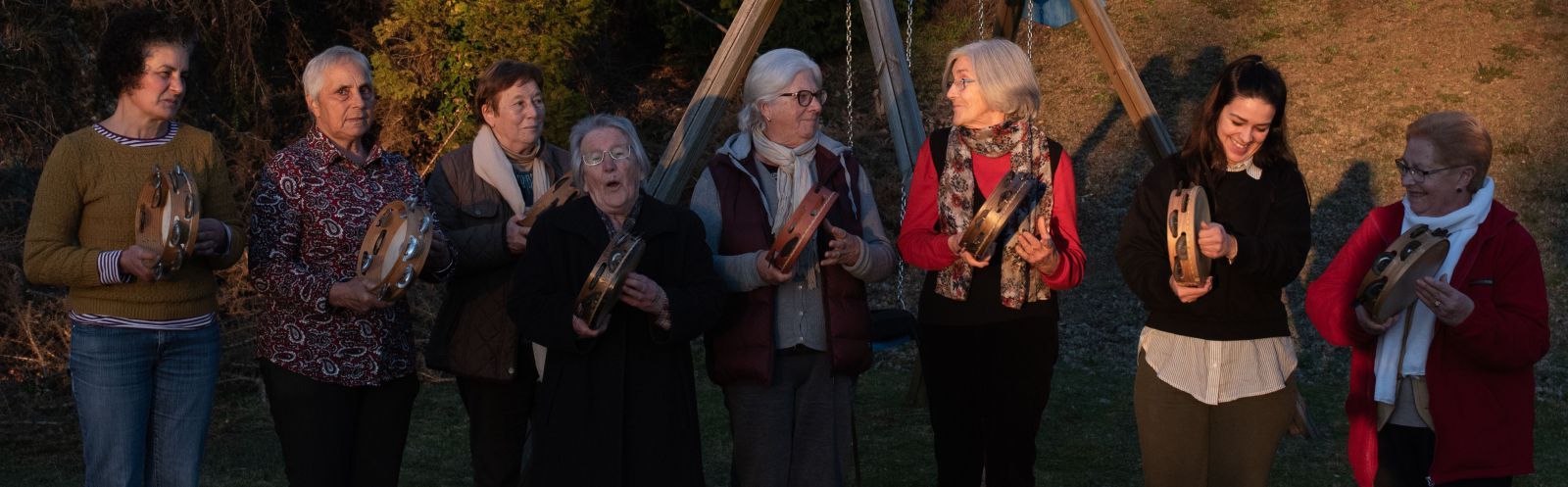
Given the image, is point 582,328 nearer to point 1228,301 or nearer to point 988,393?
point 988,393

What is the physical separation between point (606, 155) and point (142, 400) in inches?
62.7

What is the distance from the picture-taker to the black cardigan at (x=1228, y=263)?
4.14 metres

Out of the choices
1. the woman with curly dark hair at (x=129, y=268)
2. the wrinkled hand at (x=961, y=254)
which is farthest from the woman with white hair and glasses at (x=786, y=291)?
the woman with curly dark hair at (x=129, y=268)

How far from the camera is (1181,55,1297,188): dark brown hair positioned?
409 cm

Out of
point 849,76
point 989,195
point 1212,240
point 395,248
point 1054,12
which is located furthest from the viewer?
point 1054,12

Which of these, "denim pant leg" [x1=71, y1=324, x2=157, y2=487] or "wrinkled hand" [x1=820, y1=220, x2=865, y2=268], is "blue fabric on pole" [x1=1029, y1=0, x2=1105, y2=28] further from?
"denim pant leg" [x1=71, y1=324, x2=157, y2=487]

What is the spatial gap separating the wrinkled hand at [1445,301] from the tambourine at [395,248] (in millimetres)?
2803

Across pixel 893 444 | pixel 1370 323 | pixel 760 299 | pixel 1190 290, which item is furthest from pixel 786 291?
pixel 893 444

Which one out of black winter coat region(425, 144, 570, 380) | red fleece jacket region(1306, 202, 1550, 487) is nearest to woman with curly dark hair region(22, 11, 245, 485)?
black winter coat region(425, 144, 570, 380)

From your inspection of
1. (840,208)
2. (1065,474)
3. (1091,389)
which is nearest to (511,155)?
(840,208)

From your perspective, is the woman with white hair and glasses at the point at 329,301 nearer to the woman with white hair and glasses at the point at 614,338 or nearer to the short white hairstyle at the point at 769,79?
the woman with white hair and glasses at the point at 614,338

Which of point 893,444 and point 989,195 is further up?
point 989,195

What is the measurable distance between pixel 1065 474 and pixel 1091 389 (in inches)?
86.7

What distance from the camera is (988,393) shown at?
4.62 m
